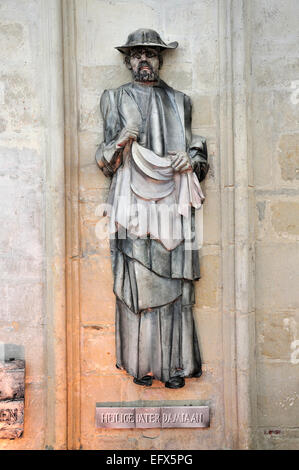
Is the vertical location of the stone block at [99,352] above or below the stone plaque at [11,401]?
above

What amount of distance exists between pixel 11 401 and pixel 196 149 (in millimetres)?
1970

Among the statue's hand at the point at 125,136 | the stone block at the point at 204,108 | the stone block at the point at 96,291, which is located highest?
the stone block at the point at 204,108

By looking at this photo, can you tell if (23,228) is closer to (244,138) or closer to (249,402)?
(244,138)

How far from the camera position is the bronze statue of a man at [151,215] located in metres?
2.95

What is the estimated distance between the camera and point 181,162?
2906mm

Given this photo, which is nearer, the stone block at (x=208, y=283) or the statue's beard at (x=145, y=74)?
the statue's beard at (x=145, y=74)

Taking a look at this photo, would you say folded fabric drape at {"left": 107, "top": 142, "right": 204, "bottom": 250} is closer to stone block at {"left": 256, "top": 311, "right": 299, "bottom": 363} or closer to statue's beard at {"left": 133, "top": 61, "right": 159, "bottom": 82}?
statue's beard at {"left": 133, "top": 61, "right": 159, "bottom": 82}

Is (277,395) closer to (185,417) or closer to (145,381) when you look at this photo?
(185,417)

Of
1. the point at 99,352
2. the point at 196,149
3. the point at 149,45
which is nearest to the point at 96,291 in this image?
the point at 99,352

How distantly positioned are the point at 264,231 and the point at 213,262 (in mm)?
395

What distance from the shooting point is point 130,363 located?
300 cm

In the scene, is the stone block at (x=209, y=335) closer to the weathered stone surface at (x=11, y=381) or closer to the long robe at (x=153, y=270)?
the long robe at (x=153, y=270)

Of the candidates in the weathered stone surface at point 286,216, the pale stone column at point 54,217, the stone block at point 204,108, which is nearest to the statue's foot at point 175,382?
the pale stone column at point 54,217

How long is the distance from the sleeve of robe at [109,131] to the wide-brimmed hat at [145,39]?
12.4 inches
